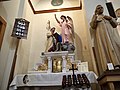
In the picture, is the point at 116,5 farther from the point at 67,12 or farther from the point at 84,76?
the point at 84,76

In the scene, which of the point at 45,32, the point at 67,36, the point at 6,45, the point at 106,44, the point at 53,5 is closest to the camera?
the point at 106,44

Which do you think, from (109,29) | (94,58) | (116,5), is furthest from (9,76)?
(116,5)

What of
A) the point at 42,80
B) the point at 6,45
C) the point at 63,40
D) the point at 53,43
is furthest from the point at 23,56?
the point at 42,80

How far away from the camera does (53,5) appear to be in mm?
4707

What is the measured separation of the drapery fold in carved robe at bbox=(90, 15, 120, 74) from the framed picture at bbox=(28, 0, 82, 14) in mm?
2097

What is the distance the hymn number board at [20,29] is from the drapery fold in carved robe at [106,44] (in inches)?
61.2

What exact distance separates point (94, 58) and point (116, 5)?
1.70m

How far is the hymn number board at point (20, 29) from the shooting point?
2918 mm

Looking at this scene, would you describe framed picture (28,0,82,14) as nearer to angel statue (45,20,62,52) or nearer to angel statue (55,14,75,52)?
angel statue (55,14,75,52)

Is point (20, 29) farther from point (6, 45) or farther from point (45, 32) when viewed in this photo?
point (45, 32)

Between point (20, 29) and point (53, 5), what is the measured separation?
6.88ft

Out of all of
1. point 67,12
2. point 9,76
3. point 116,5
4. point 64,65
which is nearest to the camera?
point 9,76

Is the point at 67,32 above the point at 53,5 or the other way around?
the other way around

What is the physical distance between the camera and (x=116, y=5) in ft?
11.2
